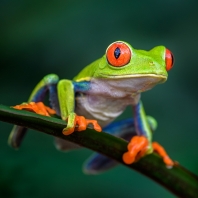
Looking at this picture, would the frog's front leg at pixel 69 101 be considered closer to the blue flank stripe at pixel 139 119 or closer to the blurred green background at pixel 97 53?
the blue flank stripe at pixel 139 119

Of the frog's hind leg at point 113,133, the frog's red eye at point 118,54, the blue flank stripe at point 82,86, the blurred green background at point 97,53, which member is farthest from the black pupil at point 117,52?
the blurred green background at point 97,53

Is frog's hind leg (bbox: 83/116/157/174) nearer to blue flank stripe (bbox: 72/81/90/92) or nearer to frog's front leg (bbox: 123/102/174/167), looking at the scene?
frog's front leg (bbox: 123/102/174/167)

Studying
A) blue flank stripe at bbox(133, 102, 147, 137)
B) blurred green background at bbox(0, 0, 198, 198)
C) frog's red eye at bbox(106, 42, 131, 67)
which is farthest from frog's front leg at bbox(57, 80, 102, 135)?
blurred green background at bbox(0, 0, 198, 198)

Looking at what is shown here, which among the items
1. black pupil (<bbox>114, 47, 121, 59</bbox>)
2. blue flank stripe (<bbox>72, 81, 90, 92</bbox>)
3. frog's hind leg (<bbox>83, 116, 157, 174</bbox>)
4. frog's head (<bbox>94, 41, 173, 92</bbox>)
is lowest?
frog's hind leg (<bbox>83, 116, 157, 174</bbox>)

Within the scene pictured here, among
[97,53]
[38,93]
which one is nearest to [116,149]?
[38,93]

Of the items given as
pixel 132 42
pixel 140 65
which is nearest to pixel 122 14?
pixel 132 42

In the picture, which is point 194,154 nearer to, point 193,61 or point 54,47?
point 193,61
